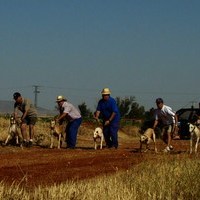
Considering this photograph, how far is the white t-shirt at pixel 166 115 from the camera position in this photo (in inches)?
766

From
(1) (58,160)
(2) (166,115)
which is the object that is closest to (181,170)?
(1) (58,160)

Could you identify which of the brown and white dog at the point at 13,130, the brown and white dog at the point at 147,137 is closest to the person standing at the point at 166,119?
the brown and white dog at the point at 147,137

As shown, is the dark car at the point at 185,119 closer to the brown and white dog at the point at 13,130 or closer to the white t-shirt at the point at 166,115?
the white t-shirt at the point at 166,115

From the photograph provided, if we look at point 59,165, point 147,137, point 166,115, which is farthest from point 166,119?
point 59,165

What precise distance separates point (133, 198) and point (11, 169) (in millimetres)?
4782

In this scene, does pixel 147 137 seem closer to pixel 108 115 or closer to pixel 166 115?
pixel 166 115

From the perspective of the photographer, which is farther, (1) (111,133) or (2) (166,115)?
(1) (111,133)

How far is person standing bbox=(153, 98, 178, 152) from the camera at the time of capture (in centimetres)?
1942

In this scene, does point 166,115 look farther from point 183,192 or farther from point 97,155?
point 183,192

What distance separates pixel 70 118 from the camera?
20672 millimetres

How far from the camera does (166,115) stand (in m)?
19.5

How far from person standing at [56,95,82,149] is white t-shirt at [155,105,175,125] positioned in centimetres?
266

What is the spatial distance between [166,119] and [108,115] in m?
1.95

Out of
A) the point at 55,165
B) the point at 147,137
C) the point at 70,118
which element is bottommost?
the point at 55,165
